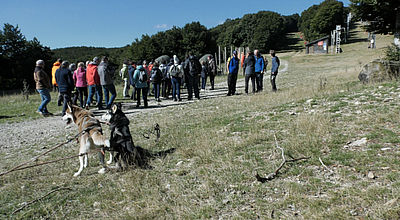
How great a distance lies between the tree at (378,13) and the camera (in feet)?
41.8

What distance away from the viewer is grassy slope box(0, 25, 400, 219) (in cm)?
311

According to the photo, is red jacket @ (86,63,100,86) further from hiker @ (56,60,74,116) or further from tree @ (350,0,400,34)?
tree @ (350,0,400,34)

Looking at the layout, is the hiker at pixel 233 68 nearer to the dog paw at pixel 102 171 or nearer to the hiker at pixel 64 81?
the hiker at pixel 64 81

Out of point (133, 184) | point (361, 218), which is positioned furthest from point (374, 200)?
point (133, 184)

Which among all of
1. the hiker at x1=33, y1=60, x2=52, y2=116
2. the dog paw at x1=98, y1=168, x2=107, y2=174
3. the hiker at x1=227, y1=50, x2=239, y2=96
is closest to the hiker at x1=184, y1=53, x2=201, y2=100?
the hiker at x1=227, y1=50, x2=239, y2=96

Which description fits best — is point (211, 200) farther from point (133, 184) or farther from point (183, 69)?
point (183, 69)

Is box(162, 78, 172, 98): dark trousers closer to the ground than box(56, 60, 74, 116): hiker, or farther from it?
closer to the ground

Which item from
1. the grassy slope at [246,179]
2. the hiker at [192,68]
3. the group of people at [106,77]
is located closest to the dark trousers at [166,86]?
the group of people at [106,77]

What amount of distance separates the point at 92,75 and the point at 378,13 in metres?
15.0

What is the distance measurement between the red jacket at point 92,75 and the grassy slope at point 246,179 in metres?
5.38

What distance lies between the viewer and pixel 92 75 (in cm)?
1114

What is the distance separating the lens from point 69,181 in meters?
4.56

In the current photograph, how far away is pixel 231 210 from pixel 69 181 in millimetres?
2992

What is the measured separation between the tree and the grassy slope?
29.6 feet
